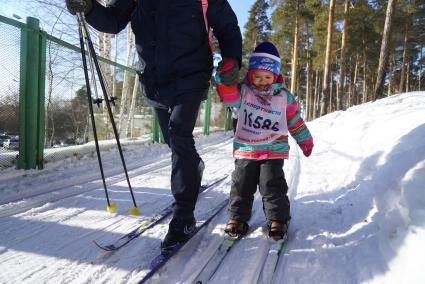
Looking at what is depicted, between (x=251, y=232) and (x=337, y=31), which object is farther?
(x=337, y=31)

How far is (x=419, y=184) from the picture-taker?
6.90 feet

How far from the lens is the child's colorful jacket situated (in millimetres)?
2568

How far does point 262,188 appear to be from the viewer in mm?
2568

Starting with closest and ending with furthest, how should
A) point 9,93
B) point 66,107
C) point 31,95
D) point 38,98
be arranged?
point 9,93 → point 31,95 → point 38,98 → point 66,107

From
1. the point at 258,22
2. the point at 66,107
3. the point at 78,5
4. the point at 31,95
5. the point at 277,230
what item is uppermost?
the point at 258,22

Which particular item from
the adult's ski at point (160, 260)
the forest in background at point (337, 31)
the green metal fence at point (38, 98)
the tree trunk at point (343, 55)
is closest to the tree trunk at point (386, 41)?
the forest in background at point (337, 31)

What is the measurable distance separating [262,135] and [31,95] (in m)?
3.54

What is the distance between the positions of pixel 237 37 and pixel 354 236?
5.41 feet

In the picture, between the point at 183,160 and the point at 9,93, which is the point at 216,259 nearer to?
the point at 183,160

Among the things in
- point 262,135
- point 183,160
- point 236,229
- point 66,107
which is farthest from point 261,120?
point 66,107

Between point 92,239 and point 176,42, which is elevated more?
point 176,42

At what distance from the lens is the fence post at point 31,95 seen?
4484 mm

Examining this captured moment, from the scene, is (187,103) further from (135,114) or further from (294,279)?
(135,114)

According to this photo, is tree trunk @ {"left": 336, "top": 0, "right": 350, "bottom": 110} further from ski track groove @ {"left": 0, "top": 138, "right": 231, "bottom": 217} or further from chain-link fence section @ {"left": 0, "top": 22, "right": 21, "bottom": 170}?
chain-link fence section @ {"left": 0, "top": 22, "right": 21, "bottom": 170}
